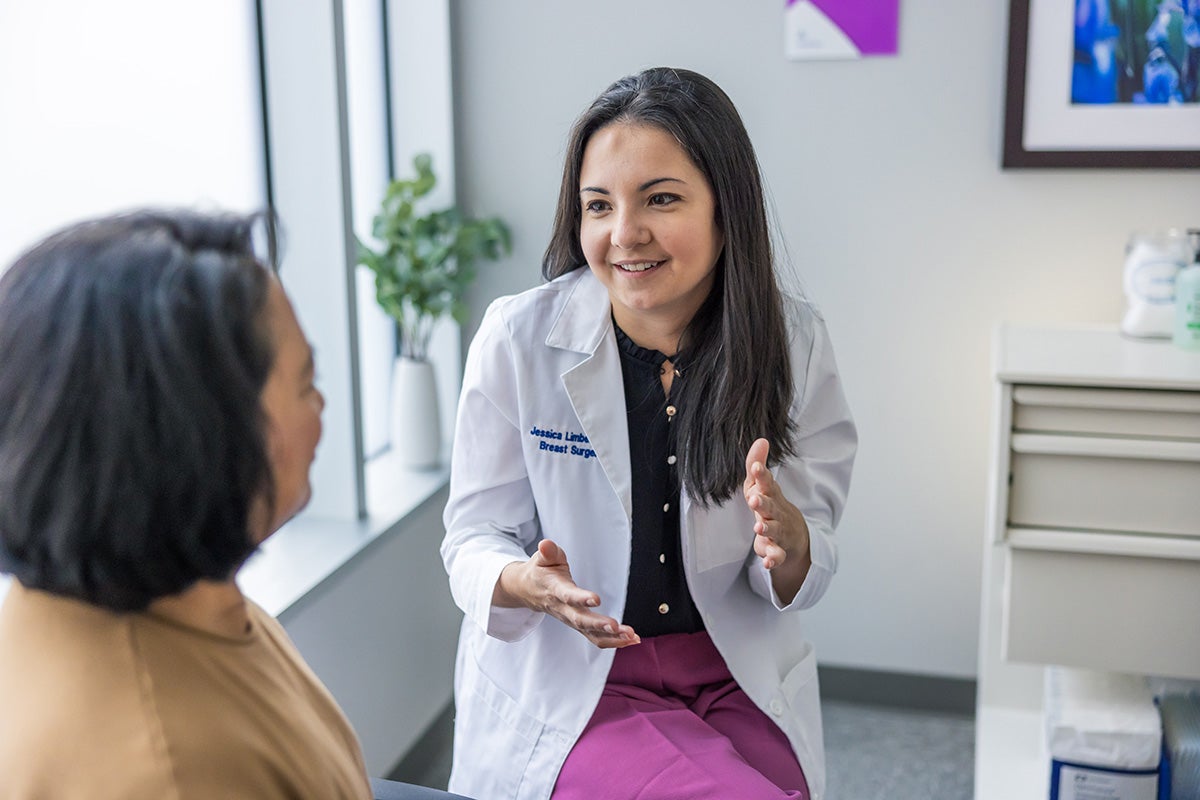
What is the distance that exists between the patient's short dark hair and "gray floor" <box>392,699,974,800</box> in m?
1.67

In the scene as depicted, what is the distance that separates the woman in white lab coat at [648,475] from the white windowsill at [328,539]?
45cm

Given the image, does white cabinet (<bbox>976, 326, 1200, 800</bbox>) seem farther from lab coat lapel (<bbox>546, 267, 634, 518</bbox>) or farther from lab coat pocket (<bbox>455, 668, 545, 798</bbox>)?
lab coat pocket (<bbox>455, 668, 545, 798</bbox>)

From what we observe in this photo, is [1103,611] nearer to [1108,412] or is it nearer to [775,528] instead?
[1108,412]

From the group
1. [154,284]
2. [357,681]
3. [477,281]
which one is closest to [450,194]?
[477,281]

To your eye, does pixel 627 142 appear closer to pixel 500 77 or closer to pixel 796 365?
pixel 796 365

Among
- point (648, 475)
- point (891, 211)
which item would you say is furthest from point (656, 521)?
point (891, 211)

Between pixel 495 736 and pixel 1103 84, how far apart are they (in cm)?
164

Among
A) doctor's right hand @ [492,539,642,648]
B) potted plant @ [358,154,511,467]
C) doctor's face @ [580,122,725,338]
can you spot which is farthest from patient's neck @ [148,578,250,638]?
potted plant @ [358,154,511,467]

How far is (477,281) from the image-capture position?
2637 millimetres

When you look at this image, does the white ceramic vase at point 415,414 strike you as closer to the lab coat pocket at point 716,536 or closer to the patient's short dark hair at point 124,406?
the lab coat pocket at point 716,536

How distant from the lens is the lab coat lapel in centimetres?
150

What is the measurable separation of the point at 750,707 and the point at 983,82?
138 centimetres

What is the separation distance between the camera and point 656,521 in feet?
5.01

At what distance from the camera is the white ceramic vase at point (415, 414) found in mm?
2447
